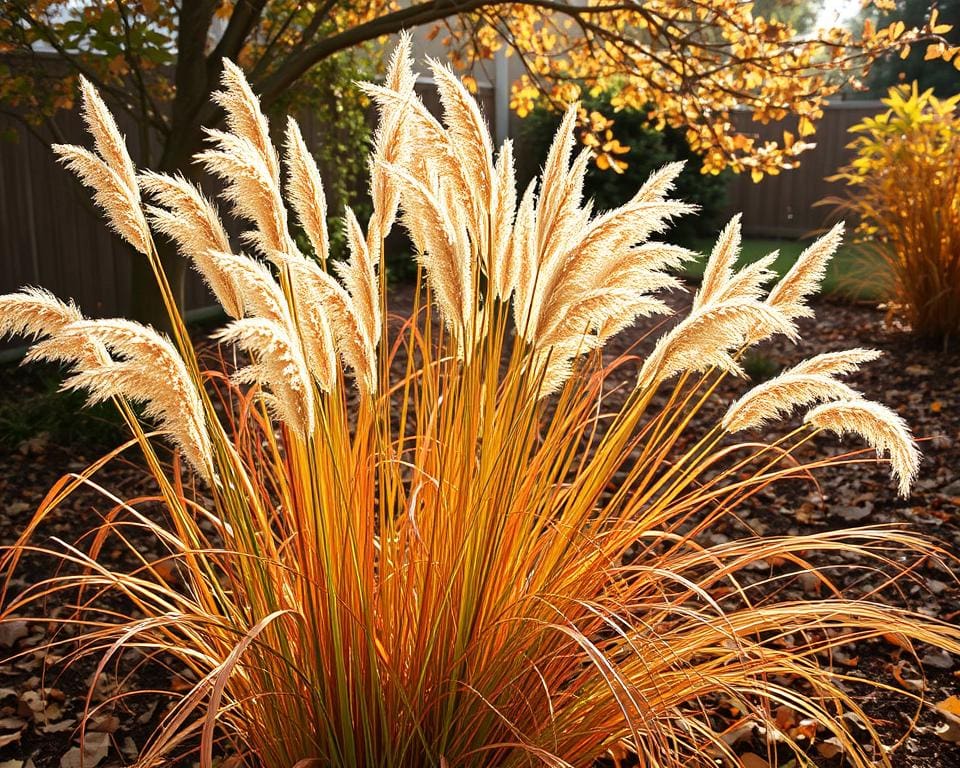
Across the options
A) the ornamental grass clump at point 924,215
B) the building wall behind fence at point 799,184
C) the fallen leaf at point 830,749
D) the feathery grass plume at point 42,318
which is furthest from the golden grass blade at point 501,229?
the building wall behind fence at point 799,184

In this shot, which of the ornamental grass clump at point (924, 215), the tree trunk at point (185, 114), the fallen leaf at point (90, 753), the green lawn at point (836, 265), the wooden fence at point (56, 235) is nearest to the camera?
the fallen leaf at point (90, 753)

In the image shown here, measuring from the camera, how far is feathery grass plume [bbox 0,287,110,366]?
1.38 meters

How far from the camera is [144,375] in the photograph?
1.32m

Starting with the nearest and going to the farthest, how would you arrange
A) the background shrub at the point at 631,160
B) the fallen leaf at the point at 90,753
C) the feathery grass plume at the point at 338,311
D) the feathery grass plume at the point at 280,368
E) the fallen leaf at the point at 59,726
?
the feathery grass plume at the point at 280,368 → the feathery grass plume at the point at 338,311 → the fallen leaf at the point at 90,753 → the fallen leaf at the point at 59,726 → the background shrub at the point at 631,160

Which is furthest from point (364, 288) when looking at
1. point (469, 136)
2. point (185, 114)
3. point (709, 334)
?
point (185, 114)

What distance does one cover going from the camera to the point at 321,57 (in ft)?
14.0

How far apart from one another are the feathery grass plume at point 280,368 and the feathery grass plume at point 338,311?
0.08 metres

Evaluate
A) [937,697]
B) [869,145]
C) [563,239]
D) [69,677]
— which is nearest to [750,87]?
[869,145]

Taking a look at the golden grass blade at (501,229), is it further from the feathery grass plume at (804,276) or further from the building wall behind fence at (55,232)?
the building wall behind fence at (55,232)

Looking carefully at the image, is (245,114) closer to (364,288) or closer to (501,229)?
(364,288)

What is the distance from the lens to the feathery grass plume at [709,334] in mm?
1453

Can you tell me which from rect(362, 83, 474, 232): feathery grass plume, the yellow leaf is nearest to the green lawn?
the yellow leaf

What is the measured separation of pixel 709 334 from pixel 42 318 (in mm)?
1056

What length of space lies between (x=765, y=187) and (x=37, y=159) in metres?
10.6
